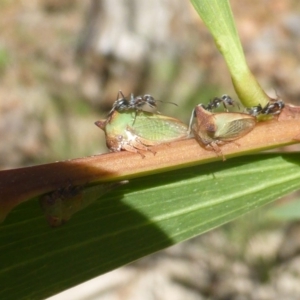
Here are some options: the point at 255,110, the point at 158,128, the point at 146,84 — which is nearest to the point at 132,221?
the point at 158,128

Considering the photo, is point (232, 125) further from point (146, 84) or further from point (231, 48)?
point (146, 84)

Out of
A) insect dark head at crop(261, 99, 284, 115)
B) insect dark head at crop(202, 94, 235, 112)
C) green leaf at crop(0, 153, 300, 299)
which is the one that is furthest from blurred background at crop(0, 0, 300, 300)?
insect dark head at crop(261, 99, 284, 115)

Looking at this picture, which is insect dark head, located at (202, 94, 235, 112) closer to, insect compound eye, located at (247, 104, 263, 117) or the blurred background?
insect compound eye, located at (247, 104, 263, 117)

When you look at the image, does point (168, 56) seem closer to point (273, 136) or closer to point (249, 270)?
point (249, 270)

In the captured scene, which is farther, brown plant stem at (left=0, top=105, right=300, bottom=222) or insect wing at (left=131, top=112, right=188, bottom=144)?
insect wing at (left=131, top=112, right=188, bottom=144)

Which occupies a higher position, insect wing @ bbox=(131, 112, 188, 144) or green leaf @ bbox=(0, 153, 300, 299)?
insect wing @ bbox=(131, 112, 188, 144)

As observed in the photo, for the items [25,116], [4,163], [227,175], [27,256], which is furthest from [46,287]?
[25,116]
